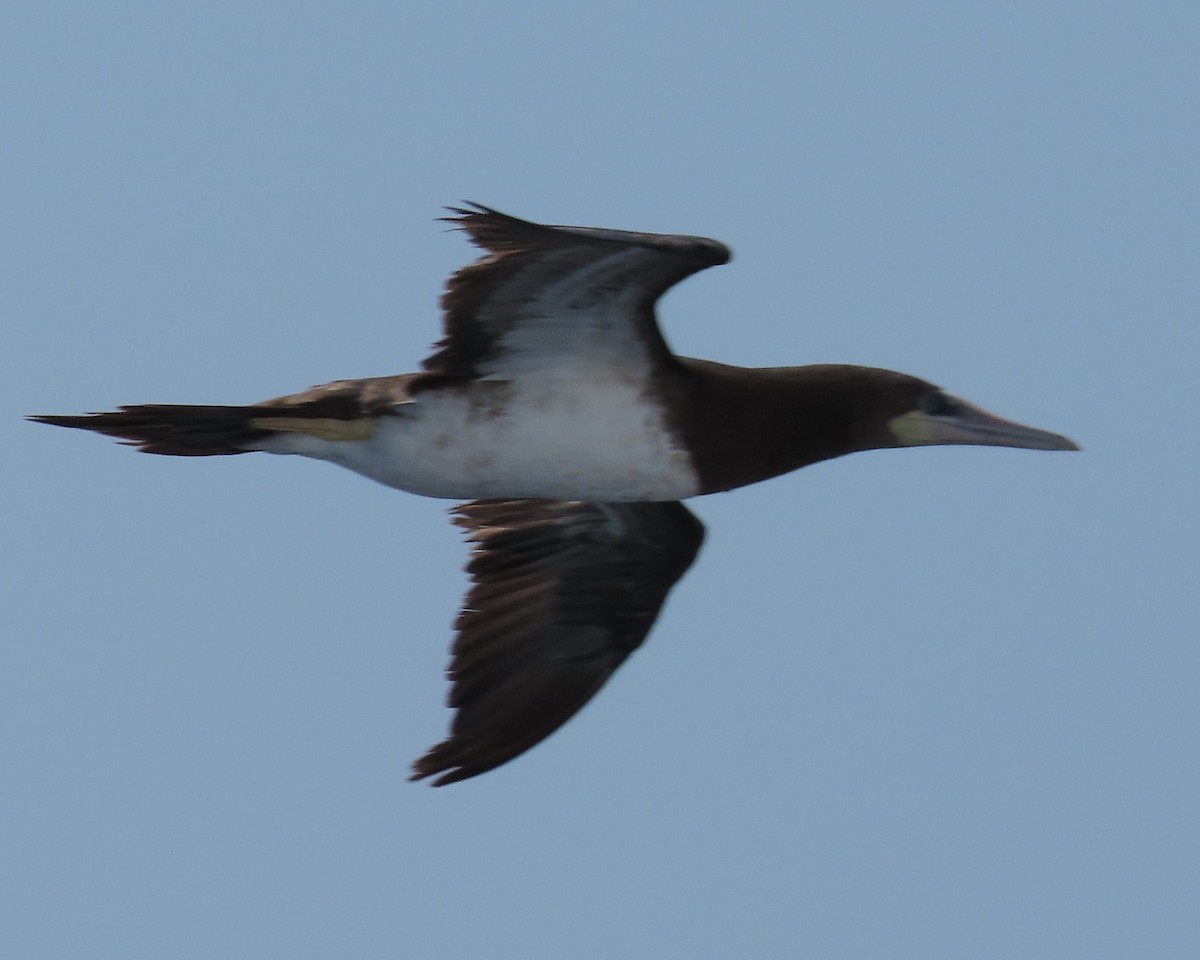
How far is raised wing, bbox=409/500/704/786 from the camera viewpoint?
8.68m

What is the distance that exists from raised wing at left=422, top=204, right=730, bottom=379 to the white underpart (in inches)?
3.3

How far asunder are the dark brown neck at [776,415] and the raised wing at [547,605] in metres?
0.96

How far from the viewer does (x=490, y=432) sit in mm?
7875

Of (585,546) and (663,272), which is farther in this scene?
(585,546)

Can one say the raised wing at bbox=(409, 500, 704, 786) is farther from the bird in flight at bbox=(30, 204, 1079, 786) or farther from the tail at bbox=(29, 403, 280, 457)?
the tail at bbox=(29, 403, 280, 457)

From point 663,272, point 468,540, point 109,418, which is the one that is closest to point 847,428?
point 663,272

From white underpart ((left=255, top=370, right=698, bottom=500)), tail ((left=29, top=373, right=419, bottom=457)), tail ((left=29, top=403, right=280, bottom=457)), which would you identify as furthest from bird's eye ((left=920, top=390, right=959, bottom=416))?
tail ((left=29, top=403, right=280, bottom=457))

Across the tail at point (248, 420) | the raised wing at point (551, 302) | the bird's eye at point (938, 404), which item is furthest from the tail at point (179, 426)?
the bird's eye at point (938, 404)

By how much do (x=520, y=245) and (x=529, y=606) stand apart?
2.04 meters

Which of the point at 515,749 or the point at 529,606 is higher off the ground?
the point at 529,606

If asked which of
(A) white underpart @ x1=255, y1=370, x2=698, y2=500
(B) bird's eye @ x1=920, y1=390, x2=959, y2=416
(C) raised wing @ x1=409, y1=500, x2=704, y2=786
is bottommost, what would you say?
(C) raised wing @ x1=409, y1=500, x2=704, y2=786

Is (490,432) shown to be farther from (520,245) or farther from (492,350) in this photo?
(520,245)

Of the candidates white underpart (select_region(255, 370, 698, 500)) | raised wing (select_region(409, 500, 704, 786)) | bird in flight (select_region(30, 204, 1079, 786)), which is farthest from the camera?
raised wing (select_region(409, 500, 704, 786))

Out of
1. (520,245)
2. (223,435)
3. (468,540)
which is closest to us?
(520,245)
